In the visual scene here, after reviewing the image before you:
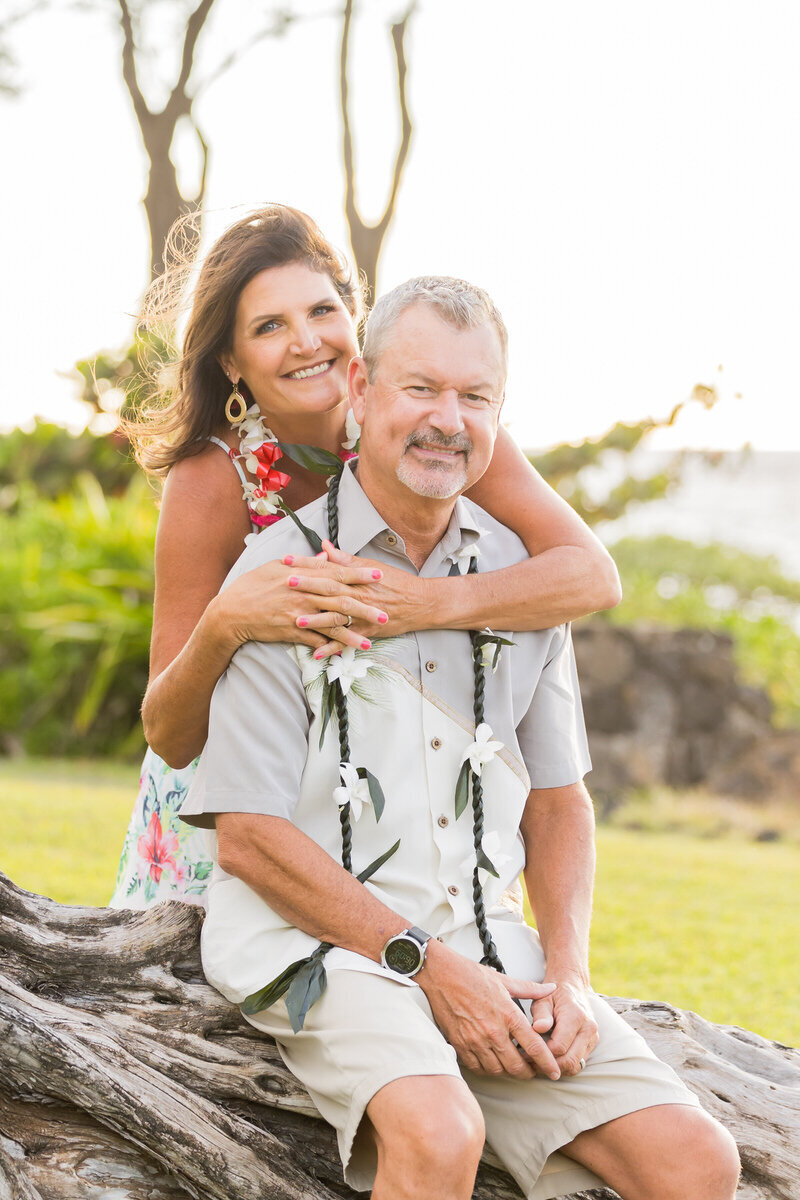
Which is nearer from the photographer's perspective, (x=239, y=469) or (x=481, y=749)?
(x=481, y=749)

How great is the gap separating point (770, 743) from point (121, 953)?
8.97 meters

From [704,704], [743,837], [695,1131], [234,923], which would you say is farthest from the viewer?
[704,704]

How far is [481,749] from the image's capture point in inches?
100.0

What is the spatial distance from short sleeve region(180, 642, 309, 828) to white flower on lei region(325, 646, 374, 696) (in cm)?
6

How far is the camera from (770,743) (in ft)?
35.5

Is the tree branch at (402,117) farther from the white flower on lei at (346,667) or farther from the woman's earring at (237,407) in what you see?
the white flower on lei at (346,667)

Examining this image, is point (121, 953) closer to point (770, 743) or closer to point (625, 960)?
point (625, 960)

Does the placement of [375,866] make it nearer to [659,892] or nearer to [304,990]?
[304,990]

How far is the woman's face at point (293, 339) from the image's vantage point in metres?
3.06

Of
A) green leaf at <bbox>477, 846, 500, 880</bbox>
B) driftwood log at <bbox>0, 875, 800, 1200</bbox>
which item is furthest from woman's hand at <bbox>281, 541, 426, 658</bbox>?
driftwood log at <bbox>0, 875, 800, 1200</bbox>

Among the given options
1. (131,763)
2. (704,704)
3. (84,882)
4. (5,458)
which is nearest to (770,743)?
(704,704)

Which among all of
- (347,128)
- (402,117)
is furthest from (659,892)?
(402,117)

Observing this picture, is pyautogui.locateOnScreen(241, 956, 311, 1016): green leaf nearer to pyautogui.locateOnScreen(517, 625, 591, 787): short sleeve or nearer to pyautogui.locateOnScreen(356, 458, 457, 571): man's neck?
pyautogui.locateOnScreen(517, 625, 591, 787): short sleeve

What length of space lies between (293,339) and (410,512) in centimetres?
67
